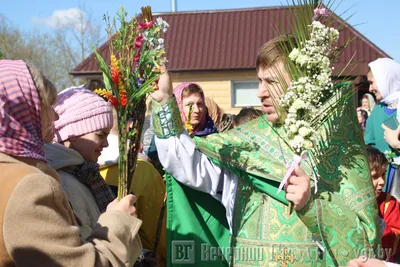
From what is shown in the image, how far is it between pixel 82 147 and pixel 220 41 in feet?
47.9

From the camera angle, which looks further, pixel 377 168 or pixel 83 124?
pixel 377 168

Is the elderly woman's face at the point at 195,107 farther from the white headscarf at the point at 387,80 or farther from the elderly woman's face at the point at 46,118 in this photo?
the elderly woman's face at the point at 46,118

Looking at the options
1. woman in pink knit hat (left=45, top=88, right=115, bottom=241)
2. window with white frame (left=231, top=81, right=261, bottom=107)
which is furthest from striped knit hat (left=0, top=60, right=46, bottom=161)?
window with white frame (left=231, top=81, right=261, bottom=107)

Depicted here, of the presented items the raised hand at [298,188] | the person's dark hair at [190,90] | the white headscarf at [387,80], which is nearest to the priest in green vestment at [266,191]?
the raised hand at [298,188]

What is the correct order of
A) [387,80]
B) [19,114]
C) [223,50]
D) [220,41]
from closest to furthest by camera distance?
[19,114]
[387,80]
[223,50]
[220,41]

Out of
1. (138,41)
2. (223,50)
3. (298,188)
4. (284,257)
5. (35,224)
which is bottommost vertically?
(284,257)

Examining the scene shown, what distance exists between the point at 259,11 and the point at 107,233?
661 inches

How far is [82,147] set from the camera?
362 cm

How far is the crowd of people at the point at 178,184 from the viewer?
243cm

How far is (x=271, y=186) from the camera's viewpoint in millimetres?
3504

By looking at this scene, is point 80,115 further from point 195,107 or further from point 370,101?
point 370,101

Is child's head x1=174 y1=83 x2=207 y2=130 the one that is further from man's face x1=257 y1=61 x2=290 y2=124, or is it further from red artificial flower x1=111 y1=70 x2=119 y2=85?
red artificial flower x1=111 y1=70 x2=119 y2=85

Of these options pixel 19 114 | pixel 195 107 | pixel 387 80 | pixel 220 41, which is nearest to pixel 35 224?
pixel 19 114

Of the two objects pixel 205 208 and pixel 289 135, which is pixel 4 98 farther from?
pixel 205 208
